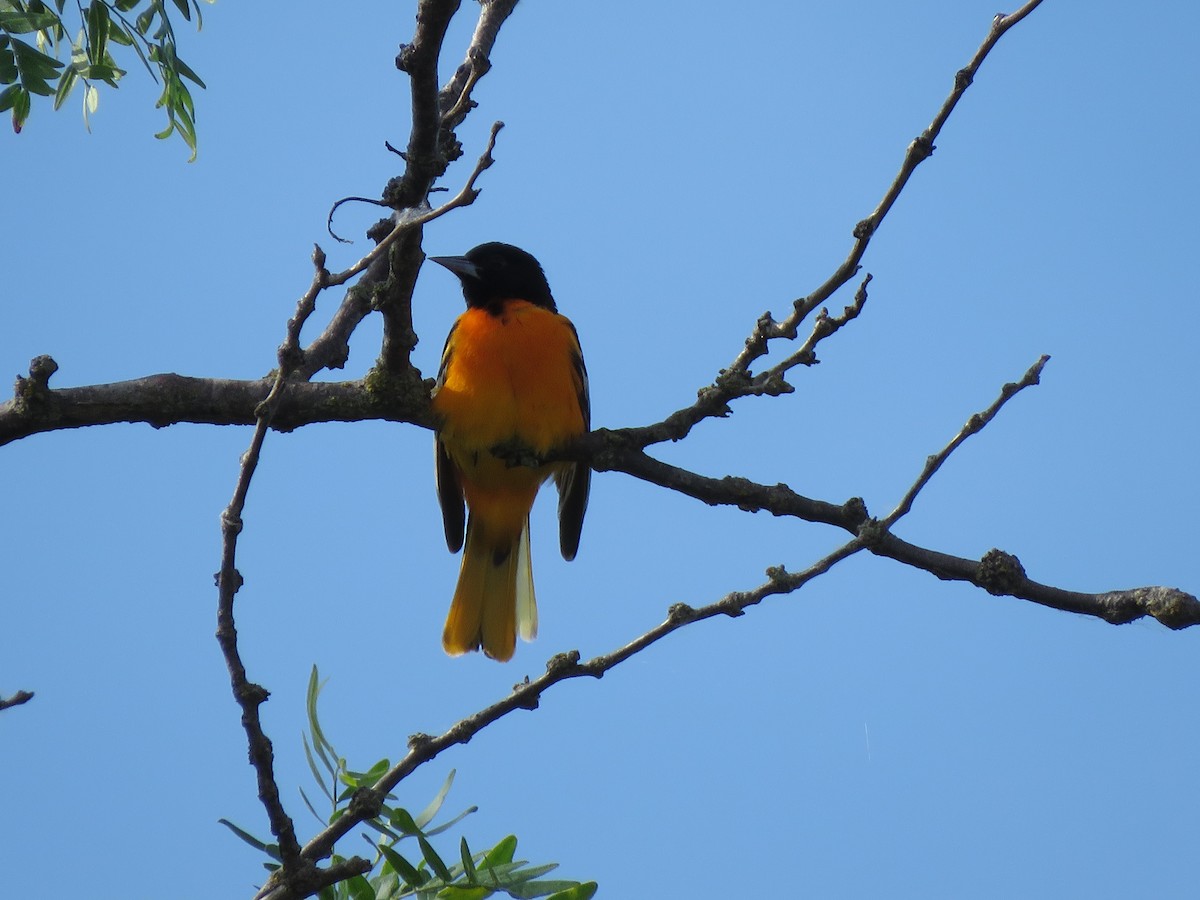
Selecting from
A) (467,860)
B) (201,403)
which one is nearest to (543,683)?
(467,860)

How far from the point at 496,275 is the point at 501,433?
3.72 feet

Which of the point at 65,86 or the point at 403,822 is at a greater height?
the point at 65,86

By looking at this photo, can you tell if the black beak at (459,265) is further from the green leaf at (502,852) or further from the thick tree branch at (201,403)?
the green leaf at (502,852)

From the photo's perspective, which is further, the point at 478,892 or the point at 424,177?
the point at 424,177

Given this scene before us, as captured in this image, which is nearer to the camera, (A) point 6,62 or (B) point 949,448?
(B) point 949,448

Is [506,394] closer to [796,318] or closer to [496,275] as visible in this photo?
[496,275]

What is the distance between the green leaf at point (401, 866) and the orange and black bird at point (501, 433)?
211cm

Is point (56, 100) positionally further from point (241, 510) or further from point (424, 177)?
point (241, 510)

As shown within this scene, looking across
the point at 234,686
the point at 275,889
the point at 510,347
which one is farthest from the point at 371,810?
the point at 510,347

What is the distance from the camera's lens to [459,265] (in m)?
5.29

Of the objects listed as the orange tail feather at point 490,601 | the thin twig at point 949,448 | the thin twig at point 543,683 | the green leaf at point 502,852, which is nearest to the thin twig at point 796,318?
the thin twig at point 949,448

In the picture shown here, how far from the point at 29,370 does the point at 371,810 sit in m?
1.67

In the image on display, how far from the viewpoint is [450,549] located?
5156mm

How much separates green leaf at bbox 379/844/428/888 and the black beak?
3305mm
